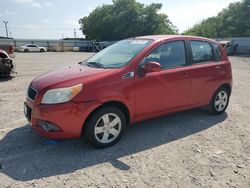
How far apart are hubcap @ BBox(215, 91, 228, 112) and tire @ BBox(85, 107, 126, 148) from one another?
2516 mm

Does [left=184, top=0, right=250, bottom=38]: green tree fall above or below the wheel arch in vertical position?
above

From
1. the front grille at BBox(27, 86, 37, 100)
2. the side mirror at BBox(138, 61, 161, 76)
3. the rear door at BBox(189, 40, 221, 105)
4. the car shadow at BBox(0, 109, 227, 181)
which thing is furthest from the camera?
the rear door at BBox(189, 40, 221, 105)

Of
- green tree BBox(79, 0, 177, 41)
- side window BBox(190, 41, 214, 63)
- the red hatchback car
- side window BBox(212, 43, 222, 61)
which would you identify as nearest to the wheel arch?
the red hatchback car

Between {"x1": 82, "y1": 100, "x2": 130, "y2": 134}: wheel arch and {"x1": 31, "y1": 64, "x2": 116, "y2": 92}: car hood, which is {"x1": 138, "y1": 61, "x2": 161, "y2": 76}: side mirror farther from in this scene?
{"x1": 82, "y1": 100, "x2": 130, "y2": 134}: wheel arch

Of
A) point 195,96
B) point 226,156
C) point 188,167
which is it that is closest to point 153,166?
point 188,167

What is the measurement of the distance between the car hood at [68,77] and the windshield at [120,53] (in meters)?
0.29

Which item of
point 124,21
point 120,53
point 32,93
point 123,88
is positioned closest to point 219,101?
point 120,53

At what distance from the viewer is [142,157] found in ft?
13.0

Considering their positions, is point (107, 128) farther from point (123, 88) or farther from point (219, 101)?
point (219, 101)

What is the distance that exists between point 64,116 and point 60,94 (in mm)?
317

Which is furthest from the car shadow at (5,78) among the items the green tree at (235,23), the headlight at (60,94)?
the green tree at (235,23)

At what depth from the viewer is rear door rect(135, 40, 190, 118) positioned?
176 inches

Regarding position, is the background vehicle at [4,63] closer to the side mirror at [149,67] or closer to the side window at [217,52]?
the side mirror at [149,67]

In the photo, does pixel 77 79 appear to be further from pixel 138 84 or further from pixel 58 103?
pixel 138 84
